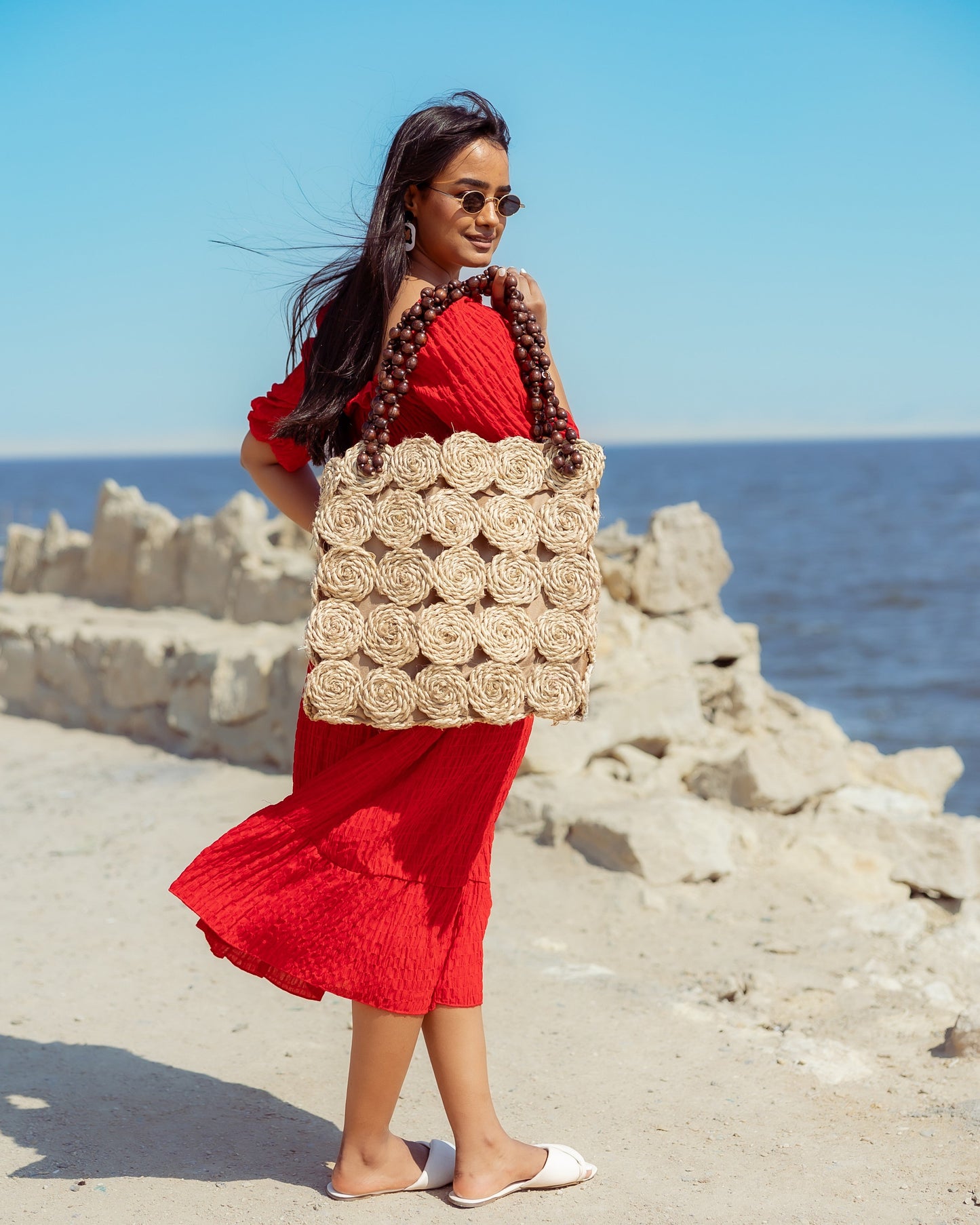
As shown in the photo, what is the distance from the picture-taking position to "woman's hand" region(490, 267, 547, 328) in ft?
7.42

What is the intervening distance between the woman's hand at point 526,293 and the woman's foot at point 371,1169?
65.2 inches

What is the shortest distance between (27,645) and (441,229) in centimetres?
516

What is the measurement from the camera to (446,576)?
2199 mm

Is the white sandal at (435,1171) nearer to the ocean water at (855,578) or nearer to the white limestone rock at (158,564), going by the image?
the white limestone rock at (158,564)

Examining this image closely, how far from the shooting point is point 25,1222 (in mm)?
2369

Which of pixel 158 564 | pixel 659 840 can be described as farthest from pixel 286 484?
pixel 158 564

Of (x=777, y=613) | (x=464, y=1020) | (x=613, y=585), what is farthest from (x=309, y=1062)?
(x=777, y=613)

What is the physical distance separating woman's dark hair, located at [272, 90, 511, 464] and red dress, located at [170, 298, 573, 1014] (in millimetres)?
64

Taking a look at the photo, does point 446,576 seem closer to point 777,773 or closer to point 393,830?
point 393,830

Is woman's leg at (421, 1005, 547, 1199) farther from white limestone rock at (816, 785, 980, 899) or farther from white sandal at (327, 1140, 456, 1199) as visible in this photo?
white limestone rock at (816, 785, 980, 899)

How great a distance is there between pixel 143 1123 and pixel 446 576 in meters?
1.55

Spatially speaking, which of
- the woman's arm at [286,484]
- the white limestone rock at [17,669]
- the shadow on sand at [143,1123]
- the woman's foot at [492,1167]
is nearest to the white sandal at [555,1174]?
the woman's foot at [492,1167]

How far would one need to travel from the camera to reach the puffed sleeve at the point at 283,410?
97.2 inches

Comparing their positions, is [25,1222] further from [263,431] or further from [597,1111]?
[263,431]
